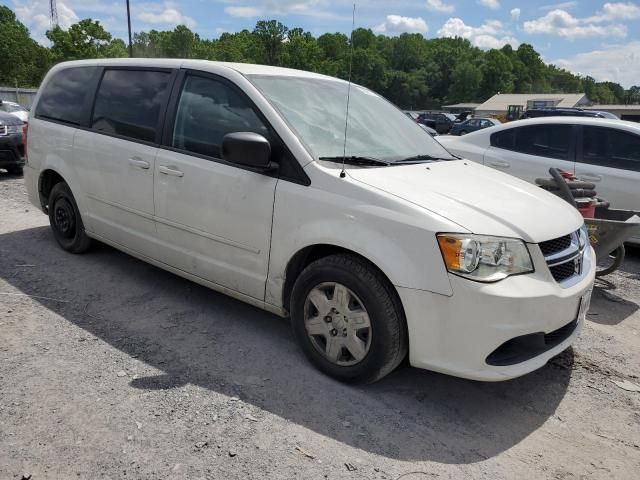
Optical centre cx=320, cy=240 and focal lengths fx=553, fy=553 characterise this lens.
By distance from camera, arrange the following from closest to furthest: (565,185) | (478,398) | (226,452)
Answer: (226,452), (478,398), (565,185)

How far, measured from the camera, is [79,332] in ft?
12.4

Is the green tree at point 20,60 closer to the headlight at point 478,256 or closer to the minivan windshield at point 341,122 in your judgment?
the minivan windshield at point 341,122

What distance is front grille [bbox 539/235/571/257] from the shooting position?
2969mm

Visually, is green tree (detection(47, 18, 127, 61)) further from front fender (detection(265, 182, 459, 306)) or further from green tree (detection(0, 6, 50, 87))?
front fender (detection(265, 182, 459, 306))

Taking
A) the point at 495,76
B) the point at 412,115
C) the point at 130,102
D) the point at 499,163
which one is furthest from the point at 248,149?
the point at 495,76

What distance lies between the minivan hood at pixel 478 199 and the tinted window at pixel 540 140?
299 cm

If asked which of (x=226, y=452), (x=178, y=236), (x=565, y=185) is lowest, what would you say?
(x=226, y=452)

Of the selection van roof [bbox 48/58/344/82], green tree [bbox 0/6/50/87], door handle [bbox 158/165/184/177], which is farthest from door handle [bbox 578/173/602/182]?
green tree [bbox 0/6/50/87]

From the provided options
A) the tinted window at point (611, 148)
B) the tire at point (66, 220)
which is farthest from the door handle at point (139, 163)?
the tinted window at point (611, 148)

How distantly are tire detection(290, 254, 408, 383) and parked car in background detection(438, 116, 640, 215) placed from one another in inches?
160

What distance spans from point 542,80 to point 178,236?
16599 cm

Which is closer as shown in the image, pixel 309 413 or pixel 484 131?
pixel 309 413

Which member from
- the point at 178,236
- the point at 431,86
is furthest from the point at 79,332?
the point at 431,86

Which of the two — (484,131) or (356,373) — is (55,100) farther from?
(484,131)
